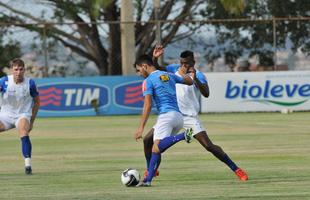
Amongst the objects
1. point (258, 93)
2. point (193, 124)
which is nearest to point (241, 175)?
point (193, 124)

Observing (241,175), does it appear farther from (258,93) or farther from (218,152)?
(258,93)

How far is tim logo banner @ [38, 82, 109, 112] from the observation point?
3550 centimetres

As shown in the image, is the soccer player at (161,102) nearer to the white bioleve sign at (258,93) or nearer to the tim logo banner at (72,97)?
the white bioleve sign at (258,93)

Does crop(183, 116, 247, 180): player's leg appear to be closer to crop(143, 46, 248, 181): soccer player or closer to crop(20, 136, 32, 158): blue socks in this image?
crop(143, 46, 248, 181): soccer player

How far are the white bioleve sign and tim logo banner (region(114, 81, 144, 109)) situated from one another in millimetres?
2114

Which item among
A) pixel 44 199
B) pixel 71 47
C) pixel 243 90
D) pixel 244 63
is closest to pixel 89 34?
pixel 71 47

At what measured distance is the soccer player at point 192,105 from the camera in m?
14.9

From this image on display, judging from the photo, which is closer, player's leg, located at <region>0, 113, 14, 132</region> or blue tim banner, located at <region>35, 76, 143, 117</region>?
player's leg, located at <region>0, 113, 14, 132</region>

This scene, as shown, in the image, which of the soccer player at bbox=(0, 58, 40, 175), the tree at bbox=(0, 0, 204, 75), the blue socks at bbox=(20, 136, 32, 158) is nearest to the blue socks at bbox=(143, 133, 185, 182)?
the blue socks at bbox=(20, 136, 32, 158)

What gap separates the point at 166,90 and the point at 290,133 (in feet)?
38.0

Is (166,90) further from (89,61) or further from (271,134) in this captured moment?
(89,61)

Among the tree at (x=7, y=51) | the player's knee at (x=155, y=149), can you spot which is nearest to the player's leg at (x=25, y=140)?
the player's knee at (x=155, y=149)

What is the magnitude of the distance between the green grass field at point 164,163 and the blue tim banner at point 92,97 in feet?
14.9

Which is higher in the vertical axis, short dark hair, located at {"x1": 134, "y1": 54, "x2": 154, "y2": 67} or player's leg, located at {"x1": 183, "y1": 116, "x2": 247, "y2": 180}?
short dark hair, located at {"x1": 134, "y1": 54, "x2": 154, "y2": 67}
